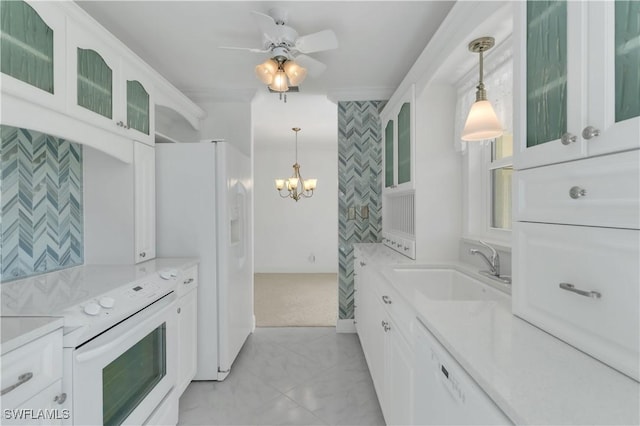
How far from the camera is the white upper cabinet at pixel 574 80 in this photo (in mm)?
701

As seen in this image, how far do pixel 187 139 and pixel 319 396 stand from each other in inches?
107

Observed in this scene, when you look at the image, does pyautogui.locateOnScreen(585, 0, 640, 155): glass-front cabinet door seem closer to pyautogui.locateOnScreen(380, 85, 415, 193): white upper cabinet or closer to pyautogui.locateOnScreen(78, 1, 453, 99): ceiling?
pyautogui.locateOnScreen(78, 1, 453, 99): ceiling

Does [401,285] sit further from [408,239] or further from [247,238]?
[247,238]

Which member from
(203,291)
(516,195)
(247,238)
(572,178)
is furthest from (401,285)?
(247,238)

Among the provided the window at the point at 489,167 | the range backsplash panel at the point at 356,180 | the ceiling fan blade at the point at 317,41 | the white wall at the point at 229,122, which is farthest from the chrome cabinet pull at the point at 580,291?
the white wall at the point at 229,122

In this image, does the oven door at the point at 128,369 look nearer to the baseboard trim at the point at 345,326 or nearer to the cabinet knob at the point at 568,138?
the cabinet knob at the point at 568,138

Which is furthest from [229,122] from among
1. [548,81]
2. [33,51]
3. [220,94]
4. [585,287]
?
[585,287]

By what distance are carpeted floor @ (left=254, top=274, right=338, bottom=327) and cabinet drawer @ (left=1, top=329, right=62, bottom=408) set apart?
2534mm

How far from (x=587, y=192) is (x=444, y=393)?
657 mm

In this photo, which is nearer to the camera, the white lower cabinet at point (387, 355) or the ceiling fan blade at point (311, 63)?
the white lower cabinet at point (387, 355)

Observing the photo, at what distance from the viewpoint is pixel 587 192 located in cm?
79

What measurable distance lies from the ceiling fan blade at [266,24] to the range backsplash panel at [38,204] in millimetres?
1396

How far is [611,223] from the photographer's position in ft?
2.40

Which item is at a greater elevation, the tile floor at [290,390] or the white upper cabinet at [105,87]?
the white upper cabinet at [105,87]
